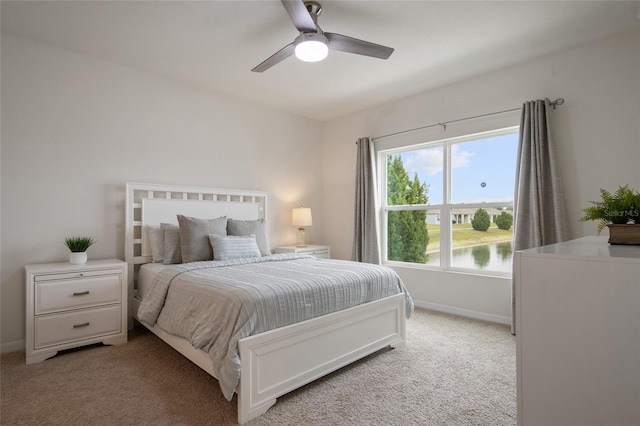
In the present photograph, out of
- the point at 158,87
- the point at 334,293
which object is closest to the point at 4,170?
A: the point at 158,87

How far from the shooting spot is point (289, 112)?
15.8ft

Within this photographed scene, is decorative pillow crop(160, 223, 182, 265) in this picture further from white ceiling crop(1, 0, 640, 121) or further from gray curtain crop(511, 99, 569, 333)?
gray curtain crop(511, 99, 569, 333)

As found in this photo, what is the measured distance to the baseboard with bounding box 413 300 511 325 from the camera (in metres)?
3.41

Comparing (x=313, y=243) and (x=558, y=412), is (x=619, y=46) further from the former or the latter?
(x=313, y=243)

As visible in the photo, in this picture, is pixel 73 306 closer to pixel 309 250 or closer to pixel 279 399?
pixel 279 399

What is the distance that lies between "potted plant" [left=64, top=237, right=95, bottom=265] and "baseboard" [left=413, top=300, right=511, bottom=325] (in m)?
3.52

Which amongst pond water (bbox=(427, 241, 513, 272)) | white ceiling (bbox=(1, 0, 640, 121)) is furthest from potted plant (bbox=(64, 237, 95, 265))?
pond water (bbox=(427, 241, 513, 272))

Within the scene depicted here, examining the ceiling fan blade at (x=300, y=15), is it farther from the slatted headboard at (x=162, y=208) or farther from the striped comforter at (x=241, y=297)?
the slatted headboard at (x=162, y=208)

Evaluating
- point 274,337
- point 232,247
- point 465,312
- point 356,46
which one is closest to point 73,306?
point 232,247

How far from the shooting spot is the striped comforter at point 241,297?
1811 mm

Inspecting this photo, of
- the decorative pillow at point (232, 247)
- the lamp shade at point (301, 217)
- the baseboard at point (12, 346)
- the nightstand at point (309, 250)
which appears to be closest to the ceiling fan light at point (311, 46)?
the decorative pillow at point (232, 247)

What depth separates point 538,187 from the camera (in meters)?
3.02

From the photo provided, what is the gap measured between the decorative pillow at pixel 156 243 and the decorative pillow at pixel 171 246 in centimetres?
10

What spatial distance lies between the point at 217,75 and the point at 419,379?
11.1 feet
